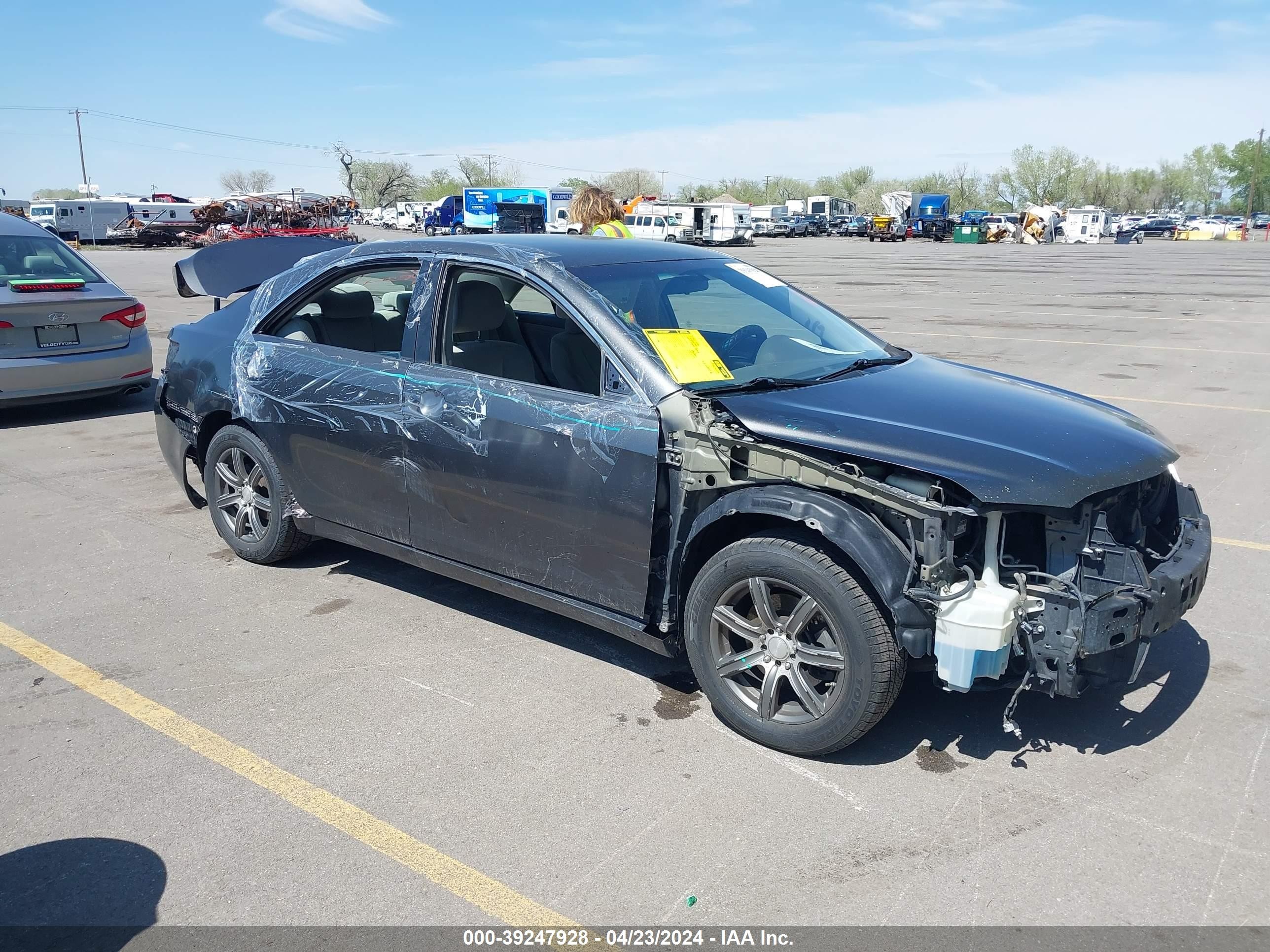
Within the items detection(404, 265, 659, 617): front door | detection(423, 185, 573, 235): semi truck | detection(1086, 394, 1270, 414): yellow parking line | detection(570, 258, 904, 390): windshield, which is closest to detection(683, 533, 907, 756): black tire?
detection(404, 265, 659, 617): front door

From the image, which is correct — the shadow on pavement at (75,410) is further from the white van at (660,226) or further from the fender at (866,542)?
the white van at (660,226)

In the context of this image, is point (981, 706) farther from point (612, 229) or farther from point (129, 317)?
point (129, 317)

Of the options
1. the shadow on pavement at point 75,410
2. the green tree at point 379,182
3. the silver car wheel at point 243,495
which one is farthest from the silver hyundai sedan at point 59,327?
the green tree at point 379,182

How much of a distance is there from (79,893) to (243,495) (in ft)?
9.34

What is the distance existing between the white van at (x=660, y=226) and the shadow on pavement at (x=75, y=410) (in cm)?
4351

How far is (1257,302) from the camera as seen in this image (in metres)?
20.9

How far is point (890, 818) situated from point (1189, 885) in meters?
0.83

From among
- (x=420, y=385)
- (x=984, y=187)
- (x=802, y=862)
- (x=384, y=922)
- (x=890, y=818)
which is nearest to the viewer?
(x=384, y=922)

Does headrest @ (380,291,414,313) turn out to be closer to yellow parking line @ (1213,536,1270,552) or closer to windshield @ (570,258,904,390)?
windshield @ (570,258,904,390)

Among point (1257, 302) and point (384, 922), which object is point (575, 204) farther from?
point (1257, 302)

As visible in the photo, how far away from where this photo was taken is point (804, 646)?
3402 mm

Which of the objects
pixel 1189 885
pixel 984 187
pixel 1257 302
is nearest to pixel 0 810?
pixel 1189 885

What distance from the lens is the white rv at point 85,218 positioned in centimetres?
5591

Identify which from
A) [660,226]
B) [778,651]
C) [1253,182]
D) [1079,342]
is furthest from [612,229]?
[1253,182]
